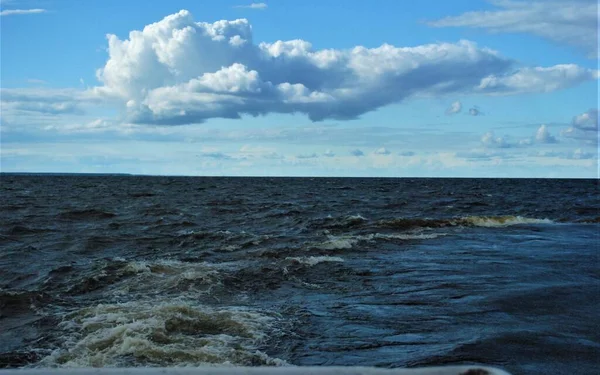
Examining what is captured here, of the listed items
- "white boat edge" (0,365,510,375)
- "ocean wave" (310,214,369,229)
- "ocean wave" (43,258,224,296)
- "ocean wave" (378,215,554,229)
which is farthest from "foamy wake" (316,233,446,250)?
"white boat edge" (0,365,510,375)

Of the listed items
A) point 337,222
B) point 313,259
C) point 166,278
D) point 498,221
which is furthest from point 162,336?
point 498,221

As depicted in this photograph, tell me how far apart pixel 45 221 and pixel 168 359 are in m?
21.5

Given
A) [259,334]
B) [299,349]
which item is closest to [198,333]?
[259,334]

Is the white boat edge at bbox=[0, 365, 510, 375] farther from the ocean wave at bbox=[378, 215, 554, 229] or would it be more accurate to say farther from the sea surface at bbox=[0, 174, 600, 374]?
the ocean wave at bbox=[378, 215, 554, 229]

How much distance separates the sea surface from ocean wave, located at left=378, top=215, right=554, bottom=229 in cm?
220

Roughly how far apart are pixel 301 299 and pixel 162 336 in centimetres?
334

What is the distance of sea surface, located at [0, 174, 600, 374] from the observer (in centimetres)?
730

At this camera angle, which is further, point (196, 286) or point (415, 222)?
point (415, 222)

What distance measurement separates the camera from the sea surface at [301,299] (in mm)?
7305

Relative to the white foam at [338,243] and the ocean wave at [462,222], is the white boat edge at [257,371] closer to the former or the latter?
the white foam at [338,243]

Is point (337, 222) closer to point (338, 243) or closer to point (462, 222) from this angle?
point (462, 222)

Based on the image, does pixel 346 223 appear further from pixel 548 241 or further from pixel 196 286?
pixel 196 286

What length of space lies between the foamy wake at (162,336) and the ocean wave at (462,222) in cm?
1529

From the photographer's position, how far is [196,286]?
11.6 metres
